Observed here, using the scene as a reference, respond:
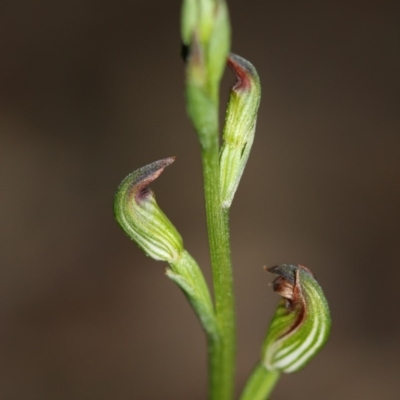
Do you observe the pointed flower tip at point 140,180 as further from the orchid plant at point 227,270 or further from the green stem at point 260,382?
the green stem at point 260,382

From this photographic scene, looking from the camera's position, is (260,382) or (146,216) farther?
(260,382)

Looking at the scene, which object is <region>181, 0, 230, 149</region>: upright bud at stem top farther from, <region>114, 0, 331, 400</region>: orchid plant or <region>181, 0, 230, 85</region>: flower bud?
<region>114, 0, 331, 400</region>: orchid plant

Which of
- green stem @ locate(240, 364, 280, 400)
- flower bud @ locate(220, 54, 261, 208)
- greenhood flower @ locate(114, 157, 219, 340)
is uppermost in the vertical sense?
flower bud @ locate(220, 54, 261, 208)

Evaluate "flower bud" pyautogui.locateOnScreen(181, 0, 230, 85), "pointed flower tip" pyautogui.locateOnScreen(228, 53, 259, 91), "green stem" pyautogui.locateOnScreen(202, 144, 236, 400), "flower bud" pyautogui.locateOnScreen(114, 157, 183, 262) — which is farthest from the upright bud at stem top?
"flower bud" pyautogui.locateOnScreen(114, 157, 183, 262)


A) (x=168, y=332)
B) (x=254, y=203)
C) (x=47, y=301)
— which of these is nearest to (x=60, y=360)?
(x=47, y=301)

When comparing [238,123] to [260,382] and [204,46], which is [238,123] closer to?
[204,46]

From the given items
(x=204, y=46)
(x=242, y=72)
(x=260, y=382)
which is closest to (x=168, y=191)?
(x=260, y=382)

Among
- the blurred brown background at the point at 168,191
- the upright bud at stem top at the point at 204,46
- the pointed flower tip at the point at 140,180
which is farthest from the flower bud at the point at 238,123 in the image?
the blurred brown background at the point at 168,191

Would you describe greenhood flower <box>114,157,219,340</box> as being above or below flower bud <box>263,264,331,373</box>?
above
